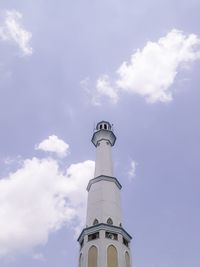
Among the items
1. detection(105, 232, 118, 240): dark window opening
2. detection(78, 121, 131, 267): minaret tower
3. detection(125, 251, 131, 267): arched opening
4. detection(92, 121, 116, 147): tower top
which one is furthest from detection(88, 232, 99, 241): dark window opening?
detection(92, 121, 116, 147): tower top

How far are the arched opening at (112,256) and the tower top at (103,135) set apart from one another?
578 inches

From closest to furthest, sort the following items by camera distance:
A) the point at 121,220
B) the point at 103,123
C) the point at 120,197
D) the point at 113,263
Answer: the point at 113,263 → the point at 121,220 → the point at 120,197 → the point at 103,123

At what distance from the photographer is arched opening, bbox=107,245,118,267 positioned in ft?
104

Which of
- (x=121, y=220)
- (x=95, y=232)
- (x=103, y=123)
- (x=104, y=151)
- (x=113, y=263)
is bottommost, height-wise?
(x=113, y=263)

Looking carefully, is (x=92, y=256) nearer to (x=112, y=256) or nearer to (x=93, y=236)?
(x=112, y=256)

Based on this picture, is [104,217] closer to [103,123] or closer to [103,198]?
[103,198]

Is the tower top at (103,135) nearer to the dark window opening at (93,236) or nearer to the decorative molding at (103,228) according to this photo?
the decorative molding at (103,228)

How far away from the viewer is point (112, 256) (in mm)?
32219

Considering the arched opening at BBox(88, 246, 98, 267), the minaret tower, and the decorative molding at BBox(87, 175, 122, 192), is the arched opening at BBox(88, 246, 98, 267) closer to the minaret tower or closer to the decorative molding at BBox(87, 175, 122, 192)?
the minaret tower

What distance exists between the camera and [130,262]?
3375 cm

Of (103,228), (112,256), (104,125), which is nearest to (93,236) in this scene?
(103,228)

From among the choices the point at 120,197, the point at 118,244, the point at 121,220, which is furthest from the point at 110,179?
the point at 118,244

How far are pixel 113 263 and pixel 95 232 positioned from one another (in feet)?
10.9

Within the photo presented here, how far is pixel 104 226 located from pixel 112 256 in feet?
9.28
